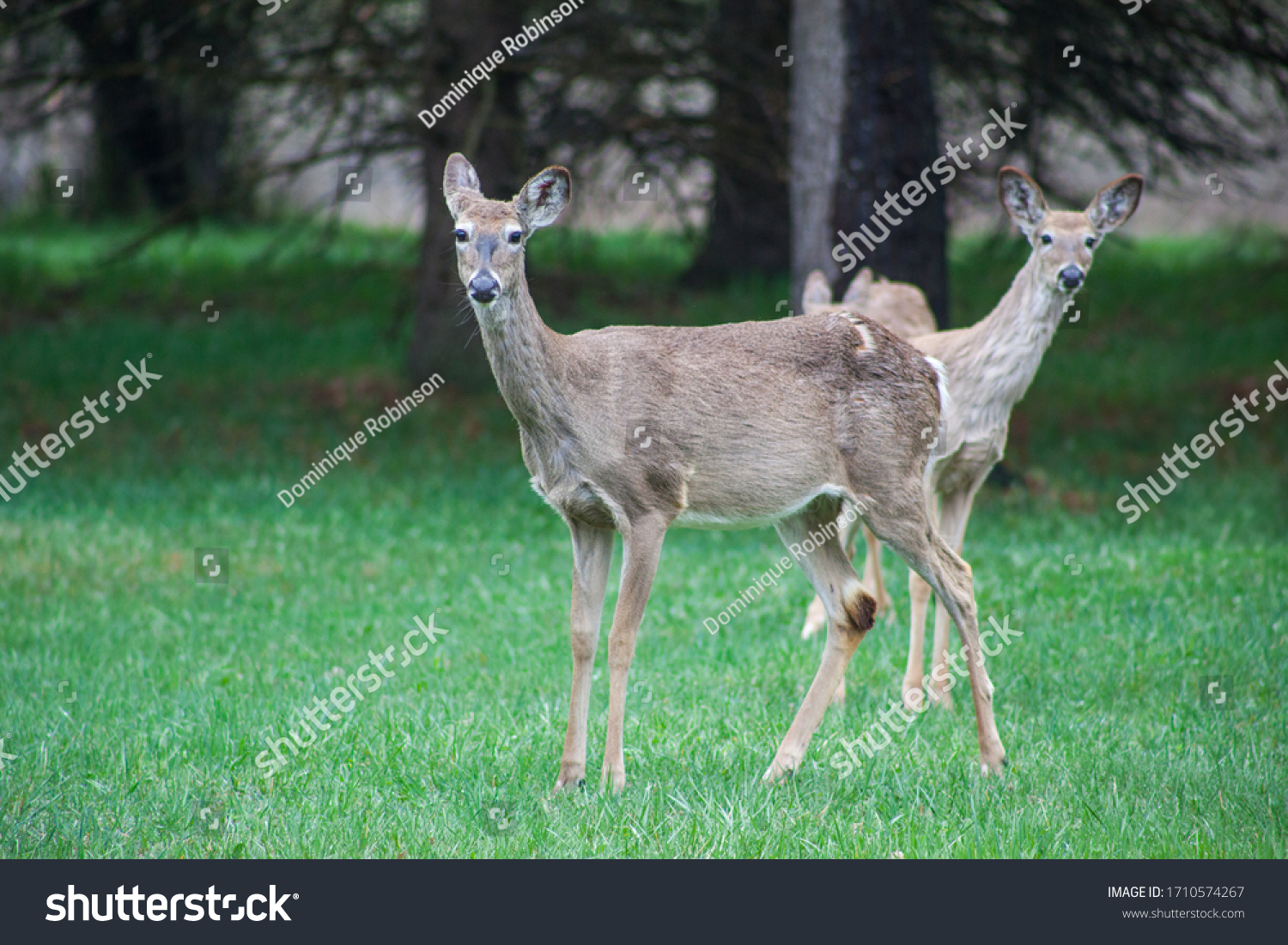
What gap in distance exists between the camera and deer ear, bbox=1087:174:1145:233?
6914 mm

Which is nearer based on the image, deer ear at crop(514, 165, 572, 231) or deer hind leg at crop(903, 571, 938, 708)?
deer ear at crop(514, 165, 572, 231)

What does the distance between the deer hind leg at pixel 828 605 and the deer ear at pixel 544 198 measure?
153cm

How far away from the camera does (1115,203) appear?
276 inches

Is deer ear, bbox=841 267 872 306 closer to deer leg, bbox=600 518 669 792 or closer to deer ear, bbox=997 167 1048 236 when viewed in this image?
deer ear, bbox=997 167 1048 236

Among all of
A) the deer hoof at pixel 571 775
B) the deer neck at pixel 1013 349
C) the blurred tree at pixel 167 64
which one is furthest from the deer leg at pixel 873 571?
the blurred tree at pixel 167 64

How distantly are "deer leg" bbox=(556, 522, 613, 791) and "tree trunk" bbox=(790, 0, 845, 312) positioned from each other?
5.19m

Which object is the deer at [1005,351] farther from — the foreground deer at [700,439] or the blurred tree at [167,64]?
the blurred tree at [167,64]

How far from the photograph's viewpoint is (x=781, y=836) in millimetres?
4820

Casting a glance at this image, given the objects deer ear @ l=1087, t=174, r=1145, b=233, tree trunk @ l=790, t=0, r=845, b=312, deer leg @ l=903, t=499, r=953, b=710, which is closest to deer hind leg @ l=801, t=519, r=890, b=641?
deer leg @ l=903, t=499, r=953, b=710

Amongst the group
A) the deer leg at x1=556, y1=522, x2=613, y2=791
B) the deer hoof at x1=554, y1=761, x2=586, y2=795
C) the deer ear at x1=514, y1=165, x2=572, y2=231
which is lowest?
the deer hoof at x1=554, y1=761, x2=586, y2=795

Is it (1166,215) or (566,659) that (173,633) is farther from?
(1166,215)

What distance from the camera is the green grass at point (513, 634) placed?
5.04 metres
